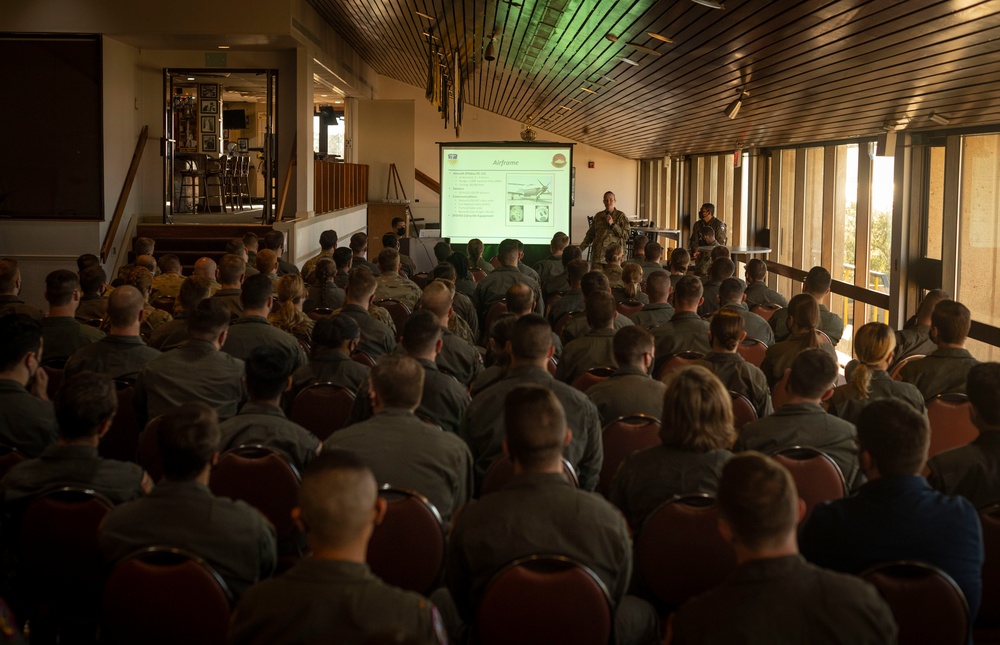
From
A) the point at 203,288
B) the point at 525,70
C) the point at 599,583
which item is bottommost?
the point at 599,583

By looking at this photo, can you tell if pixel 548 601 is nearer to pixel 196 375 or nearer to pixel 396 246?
pixel 196 375

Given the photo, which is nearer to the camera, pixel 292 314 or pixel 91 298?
pixel 292 314

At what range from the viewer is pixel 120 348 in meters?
5.22

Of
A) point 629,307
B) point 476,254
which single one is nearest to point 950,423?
point 629,307

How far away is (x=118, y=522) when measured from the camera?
Result: 285 centimetres

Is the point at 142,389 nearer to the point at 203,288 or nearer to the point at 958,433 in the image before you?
the point at 203,288

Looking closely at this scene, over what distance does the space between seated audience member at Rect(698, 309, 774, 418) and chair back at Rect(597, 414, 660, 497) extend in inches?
39.1

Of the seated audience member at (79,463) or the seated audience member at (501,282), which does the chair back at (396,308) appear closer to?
the seated audience member at (501,282)

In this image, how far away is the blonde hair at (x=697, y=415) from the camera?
3.31 meters

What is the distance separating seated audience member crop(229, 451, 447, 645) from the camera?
2141 millimetres

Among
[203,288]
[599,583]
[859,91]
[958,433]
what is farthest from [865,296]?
[599,583]

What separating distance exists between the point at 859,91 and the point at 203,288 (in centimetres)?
550

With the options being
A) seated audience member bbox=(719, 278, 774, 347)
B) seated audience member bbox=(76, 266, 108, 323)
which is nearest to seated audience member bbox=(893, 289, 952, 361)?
seated audience member bbox=(719, 278, 774, 347)

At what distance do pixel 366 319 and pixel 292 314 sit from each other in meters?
0.47
